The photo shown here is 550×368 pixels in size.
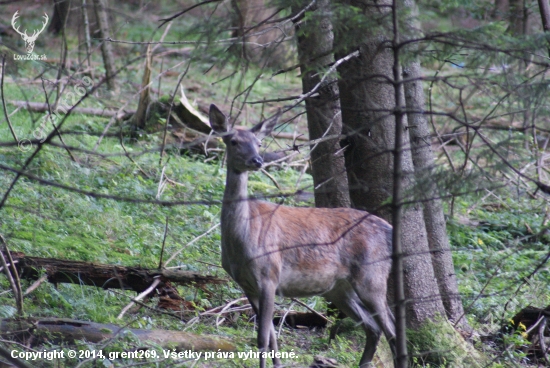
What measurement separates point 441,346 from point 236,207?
2.32 metres

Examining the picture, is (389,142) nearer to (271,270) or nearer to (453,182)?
(271,270)

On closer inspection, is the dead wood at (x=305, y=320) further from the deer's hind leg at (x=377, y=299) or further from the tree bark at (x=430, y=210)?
the tree bark at (x=430, y=210)

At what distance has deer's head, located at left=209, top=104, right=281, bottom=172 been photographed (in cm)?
605

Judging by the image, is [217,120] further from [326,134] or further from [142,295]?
[142,295]

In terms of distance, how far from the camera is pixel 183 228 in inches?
365

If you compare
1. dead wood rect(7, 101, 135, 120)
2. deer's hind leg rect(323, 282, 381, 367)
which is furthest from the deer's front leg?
dead wood rect(7, 101, 135, 120)

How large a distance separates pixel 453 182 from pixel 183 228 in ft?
18.6

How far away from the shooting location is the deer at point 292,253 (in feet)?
19.8

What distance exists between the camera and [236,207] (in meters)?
6.10

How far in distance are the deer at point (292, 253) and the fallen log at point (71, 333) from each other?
2.41ft

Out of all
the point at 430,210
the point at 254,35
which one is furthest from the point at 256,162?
the point at 430,210

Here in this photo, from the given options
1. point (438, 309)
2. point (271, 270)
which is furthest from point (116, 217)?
point (438, 309)

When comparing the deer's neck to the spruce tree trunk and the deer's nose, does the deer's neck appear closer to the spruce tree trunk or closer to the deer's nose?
the deer's nose

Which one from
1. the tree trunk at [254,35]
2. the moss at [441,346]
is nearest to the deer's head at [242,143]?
the tree trunk at [254,35]
